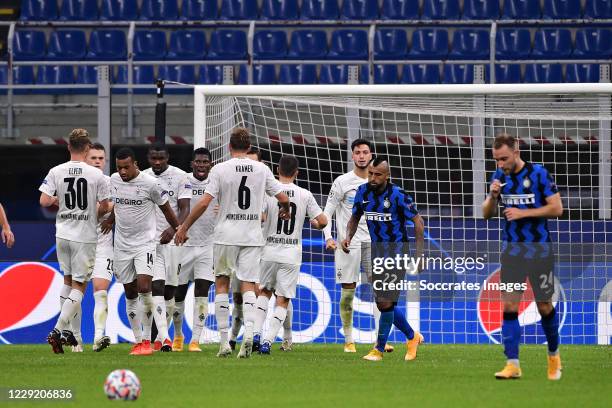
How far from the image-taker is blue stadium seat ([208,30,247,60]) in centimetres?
2103

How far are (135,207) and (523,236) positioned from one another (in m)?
4.21

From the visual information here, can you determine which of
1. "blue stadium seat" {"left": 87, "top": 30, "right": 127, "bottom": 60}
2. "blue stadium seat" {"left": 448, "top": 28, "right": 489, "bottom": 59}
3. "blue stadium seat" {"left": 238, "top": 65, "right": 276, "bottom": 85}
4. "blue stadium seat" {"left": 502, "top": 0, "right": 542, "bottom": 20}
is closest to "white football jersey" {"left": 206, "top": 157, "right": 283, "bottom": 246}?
"blue stadium seat" {"left": 238, "top": 65, "right": 276, "bottom": 85}

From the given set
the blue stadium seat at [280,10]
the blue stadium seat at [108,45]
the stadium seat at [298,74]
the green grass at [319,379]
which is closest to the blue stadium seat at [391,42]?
the stadium seat at [298,74]

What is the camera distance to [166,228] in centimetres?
1203

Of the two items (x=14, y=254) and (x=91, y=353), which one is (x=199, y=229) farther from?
(x=14, y=254)

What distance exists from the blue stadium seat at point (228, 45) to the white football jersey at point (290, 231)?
31.7 ft

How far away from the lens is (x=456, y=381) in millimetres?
8633

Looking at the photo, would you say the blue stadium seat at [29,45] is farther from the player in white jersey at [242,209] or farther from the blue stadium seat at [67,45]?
the player in white jersey at [242,209]

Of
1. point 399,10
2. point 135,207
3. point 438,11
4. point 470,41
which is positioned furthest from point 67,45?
point 135,207

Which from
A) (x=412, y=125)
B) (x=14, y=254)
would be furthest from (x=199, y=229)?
(x=412, y=125)

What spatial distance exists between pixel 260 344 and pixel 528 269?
381 cm

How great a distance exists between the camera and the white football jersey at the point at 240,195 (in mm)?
10516

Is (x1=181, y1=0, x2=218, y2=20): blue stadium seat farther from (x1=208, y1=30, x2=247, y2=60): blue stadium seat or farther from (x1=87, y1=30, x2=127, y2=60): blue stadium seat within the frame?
(x1=87, y1=30, x2=127, y2=60): blue stadium seat

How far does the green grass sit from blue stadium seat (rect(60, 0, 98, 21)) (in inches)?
455
